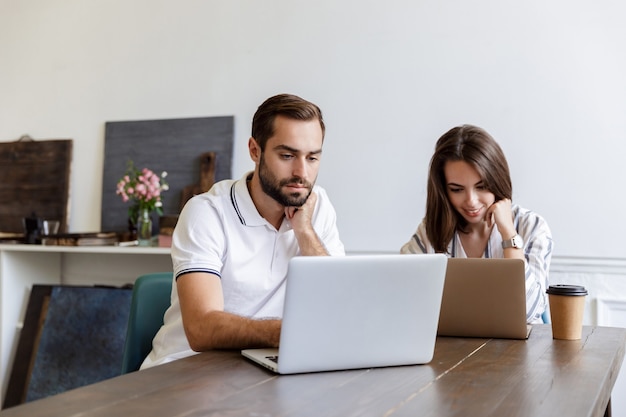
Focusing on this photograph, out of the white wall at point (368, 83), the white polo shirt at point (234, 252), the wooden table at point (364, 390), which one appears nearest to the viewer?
the wooden table at point (364, 390)

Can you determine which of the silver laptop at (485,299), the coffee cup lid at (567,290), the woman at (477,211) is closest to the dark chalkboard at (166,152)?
the woman at (477,211)

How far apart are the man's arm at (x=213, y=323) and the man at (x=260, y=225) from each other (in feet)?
0.24

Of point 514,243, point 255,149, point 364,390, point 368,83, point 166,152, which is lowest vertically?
point 364,390

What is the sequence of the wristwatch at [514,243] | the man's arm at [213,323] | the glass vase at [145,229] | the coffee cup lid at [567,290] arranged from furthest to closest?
the glass vase at [145,229], the wristwatch at [514,243], the coffee cup lid at [567,290], the man's arm at [213,323]

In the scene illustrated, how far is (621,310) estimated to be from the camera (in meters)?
2.89

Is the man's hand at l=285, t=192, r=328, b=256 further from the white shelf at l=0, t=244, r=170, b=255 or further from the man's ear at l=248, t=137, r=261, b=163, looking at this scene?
the white shelf at l=0, t=244, r=170, b=255

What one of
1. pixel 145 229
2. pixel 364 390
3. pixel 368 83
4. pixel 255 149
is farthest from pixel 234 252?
pixel 145 229

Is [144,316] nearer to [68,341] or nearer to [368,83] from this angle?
[368,83]

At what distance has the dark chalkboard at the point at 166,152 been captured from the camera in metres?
3.57

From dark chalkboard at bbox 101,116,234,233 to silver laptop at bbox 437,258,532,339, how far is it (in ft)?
6.21

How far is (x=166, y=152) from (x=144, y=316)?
1.69 meters

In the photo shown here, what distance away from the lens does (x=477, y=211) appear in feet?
7.83

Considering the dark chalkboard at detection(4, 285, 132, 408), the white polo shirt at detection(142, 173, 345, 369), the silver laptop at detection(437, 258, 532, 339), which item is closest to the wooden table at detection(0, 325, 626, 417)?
the silver laptop at detection(437, 258, 532, 339)

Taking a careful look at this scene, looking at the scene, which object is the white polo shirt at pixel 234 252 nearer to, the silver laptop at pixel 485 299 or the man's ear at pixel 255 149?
the man's ear at pixel 255 149
